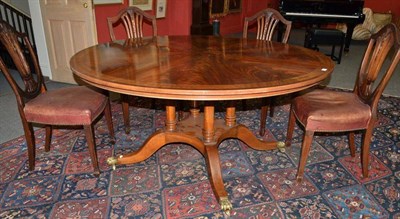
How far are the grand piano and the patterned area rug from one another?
286 cm

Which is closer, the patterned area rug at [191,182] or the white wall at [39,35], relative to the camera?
the patterned area rug at [191,182]

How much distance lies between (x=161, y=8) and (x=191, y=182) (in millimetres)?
3098

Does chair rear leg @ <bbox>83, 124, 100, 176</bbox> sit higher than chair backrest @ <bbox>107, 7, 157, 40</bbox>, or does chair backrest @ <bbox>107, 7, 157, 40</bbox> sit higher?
chair backrest @ <bbox>107, 7, 157, 40</bbox>

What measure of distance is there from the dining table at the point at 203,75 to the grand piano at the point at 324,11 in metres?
2.94

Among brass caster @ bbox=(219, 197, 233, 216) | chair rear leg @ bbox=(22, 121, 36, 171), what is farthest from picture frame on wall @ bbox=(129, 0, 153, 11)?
brass caster @ bbox=(219, 197, 233, 216)

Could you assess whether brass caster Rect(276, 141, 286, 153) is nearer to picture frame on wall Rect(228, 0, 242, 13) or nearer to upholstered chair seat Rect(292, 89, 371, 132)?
upholstered chair seat Rect(292, 89, 371, 132)

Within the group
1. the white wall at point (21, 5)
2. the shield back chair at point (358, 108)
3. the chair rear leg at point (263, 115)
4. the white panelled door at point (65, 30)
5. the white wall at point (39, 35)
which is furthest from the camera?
the white wall at point (21, 5)

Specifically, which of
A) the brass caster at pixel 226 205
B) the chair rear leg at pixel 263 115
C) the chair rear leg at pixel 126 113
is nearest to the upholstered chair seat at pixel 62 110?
the chair rear leg at pixel 126 113

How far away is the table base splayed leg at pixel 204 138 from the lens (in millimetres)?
1815

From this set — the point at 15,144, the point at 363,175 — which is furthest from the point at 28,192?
the point at 363,175

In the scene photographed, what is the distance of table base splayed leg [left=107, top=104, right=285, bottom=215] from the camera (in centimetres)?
182

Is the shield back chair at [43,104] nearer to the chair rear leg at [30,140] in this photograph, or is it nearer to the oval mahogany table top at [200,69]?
the chair rear leg at [30,140]

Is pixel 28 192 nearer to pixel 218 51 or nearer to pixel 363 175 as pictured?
pixel 218 51

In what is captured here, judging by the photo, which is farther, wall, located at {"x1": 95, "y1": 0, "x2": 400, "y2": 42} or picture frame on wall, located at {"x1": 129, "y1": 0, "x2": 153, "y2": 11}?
picture frame on wall, located at {"x1": 129, "y1": 0, "x2": 153, "y2": 11}
